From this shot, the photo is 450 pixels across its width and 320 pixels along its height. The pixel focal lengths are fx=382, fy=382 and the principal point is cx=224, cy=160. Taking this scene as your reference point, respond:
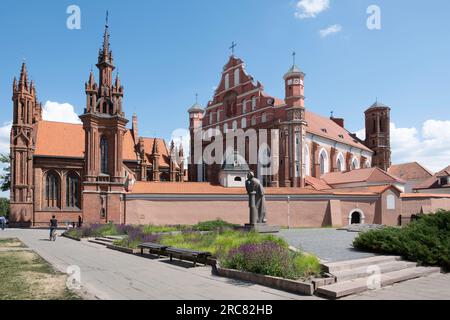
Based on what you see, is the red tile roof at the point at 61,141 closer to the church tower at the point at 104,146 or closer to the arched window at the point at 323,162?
the church tower at the point at 104,146

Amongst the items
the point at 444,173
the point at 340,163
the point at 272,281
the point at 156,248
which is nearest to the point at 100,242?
the point at 156,248

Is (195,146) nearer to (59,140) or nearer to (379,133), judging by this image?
(59,140)

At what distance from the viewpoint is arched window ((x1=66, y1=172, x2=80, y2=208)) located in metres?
45.1

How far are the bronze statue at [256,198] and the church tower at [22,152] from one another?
101 ft

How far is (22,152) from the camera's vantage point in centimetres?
4322

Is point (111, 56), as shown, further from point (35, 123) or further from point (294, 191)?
point (294, 191)

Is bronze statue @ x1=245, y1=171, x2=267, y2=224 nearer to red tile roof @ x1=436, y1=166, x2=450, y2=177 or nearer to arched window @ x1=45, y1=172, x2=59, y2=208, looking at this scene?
arched window @ x1=45, y1=172, x2=59, y2=208

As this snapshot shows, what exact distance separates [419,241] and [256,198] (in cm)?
1046

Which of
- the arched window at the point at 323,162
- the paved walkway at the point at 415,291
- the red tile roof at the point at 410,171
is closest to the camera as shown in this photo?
the paved walkway at the point at 415,291

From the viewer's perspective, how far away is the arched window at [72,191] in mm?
45094

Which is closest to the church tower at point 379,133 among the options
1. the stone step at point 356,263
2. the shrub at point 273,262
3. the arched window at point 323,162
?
the arched window at point 323,162

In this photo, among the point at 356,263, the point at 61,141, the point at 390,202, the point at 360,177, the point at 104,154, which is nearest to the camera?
the point at 356,263

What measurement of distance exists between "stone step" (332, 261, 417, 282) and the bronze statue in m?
10.3

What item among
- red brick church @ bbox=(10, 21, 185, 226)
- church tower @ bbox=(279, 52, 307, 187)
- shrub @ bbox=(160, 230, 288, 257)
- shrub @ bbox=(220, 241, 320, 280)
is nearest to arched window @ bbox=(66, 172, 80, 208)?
red brick church @ bbox=(10, 21, 185, 226)
